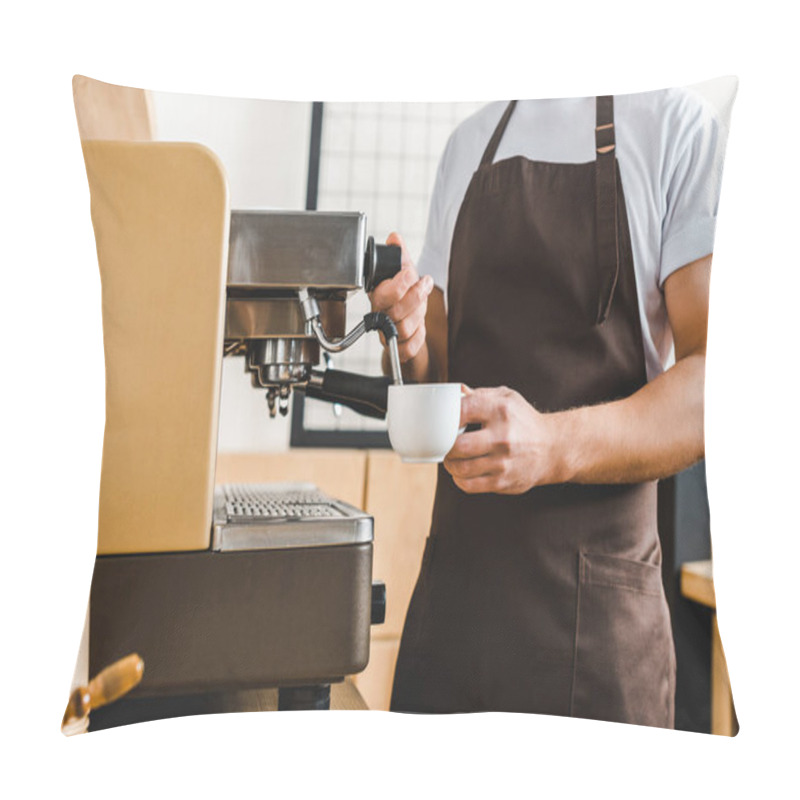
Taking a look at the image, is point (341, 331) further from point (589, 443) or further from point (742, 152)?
point (742, 152)

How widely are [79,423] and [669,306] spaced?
0.62m

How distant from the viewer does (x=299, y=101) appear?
89 centimetres

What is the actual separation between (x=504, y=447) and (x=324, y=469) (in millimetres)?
178

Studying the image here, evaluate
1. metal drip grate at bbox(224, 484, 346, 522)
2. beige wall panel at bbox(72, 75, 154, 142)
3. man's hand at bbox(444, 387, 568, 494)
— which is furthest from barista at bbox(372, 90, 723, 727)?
beige wall panel at bbox(72, 75, 154, 142)

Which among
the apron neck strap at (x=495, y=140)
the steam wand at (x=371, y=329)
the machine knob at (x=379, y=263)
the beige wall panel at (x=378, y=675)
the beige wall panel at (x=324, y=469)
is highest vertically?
the apron neck strap at (x=495, y=140)

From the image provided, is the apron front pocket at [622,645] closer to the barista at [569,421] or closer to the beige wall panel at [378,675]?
the barista at [569,421]

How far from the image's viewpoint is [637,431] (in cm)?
84

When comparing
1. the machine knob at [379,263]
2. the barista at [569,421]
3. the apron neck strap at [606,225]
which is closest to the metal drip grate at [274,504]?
the barista at [569,421]

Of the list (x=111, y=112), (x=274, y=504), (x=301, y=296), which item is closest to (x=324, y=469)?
(x=274, y=504)

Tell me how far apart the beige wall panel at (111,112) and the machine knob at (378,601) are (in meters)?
0.48

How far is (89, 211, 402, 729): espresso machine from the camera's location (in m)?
0.81

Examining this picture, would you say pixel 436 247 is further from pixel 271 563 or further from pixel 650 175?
pixel 271 563

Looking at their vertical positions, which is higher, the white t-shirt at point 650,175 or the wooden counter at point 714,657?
the white t-shirt at point 650,175

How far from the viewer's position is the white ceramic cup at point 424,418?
83 centimetres
